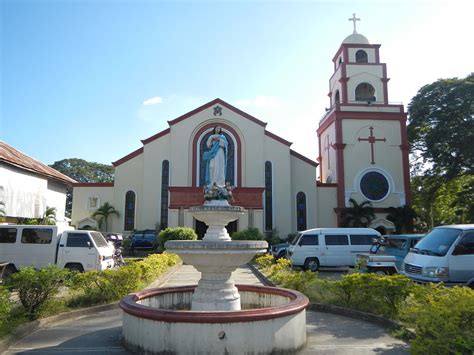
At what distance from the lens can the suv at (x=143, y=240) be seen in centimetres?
2608

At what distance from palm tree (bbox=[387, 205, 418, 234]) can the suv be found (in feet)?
57.3

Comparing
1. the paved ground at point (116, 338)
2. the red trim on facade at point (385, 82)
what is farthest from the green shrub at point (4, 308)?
the red trim on facade at point (385, 82)

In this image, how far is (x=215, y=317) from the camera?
201 inches

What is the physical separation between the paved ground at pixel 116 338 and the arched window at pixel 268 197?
820 inches

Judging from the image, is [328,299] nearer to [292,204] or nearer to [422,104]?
[292,204]

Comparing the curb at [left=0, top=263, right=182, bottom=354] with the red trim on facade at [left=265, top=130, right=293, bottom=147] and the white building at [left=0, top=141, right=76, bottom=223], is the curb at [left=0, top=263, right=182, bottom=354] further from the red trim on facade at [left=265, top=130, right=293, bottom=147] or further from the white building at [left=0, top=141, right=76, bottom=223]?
the red trim on facade at [left=265, top=130, right=293, bottom=147]

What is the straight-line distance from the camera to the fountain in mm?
5094

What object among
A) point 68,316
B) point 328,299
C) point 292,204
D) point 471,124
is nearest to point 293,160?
point 292,204

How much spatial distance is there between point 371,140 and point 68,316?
27.2 m

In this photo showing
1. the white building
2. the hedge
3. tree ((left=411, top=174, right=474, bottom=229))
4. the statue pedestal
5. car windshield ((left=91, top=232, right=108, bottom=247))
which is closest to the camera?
the hedge

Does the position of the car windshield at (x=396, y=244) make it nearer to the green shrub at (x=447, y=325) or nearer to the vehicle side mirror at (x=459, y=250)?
the vehicle side mirror at (x=459, y=250)

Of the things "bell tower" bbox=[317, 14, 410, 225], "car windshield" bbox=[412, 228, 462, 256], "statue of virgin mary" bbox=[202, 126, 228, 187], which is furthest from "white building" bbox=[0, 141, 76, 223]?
"bell tower" bbox=[317, 14, 410, 225]

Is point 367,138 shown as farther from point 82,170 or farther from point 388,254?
point 82,170

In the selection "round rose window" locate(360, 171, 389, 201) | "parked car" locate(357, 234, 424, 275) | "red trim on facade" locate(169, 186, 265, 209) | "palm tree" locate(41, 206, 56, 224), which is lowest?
"parked car" locate(357, 234, 424, 275)
